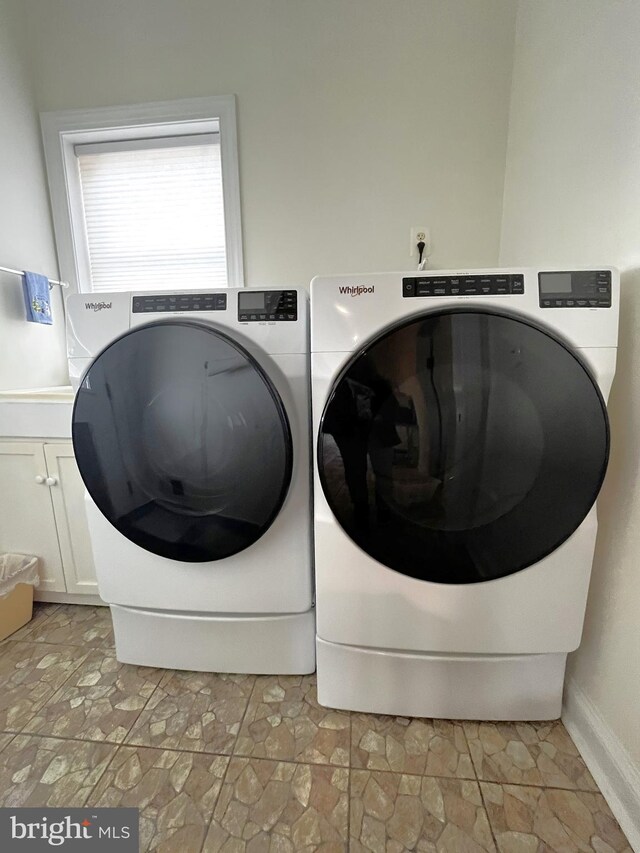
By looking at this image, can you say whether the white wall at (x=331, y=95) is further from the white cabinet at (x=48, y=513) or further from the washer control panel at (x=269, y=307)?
the white cabinet at (x=48, y=513)

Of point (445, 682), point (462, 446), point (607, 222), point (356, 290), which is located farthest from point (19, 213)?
point (445, 682)

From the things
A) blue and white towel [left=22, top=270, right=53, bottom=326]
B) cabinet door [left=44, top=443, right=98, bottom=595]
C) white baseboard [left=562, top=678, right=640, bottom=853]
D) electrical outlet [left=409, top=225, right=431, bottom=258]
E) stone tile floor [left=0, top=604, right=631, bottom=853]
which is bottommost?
stone tile floor [left=0, top=604, right=631, bottom=853]

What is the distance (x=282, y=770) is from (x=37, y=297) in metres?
1.86

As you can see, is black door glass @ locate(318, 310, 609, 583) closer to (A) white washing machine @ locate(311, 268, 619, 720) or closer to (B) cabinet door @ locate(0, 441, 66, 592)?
(A) white washing machine @ locate(311, 268, 619, 720)

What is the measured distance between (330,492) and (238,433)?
252mm

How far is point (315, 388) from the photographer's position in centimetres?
83

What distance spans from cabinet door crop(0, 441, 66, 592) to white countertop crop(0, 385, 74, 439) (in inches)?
1.9

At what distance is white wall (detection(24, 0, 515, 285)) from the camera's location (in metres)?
1.42

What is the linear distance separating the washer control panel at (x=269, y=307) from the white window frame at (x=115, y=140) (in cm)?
86

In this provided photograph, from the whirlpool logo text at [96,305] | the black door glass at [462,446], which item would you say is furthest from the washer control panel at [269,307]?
the whirlpool logo text at [96,305]

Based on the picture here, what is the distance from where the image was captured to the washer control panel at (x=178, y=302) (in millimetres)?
914

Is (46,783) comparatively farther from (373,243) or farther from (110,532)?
(373,243)

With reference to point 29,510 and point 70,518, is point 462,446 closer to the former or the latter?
point 70,518

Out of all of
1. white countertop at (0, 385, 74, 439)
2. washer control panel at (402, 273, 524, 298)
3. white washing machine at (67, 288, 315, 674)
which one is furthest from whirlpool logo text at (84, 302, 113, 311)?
washer control panel at (402, 273, 524, 298)
